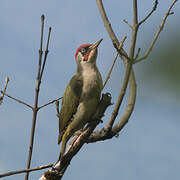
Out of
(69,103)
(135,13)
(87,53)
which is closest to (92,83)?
(69,103)

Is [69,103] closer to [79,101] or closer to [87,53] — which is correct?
[79,101]

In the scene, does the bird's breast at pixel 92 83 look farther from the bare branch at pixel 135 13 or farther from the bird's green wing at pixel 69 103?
the bare branch at pixel 135 13

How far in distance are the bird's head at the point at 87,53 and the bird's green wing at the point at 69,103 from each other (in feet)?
1.64

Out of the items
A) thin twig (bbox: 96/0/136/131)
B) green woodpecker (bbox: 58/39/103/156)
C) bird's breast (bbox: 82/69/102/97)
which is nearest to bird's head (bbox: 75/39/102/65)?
green woodpecker (bbox: 58/39/103/156)

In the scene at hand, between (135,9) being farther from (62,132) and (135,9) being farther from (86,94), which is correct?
(62,132)

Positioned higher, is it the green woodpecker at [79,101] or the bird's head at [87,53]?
the bird's head at [87,53]

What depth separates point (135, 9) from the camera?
361cm

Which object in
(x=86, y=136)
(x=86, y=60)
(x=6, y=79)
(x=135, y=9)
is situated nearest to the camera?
(x=135, y=9)

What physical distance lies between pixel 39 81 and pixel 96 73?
1.15 meters

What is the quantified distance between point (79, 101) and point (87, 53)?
1.03m

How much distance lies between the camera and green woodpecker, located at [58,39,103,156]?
15.0ft

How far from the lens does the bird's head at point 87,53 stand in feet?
17.3


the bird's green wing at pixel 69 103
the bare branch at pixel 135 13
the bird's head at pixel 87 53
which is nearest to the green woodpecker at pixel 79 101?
the bird's green wing at pixel 69 103

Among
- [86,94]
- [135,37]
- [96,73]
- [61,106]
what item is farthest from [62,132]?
[135,37]
